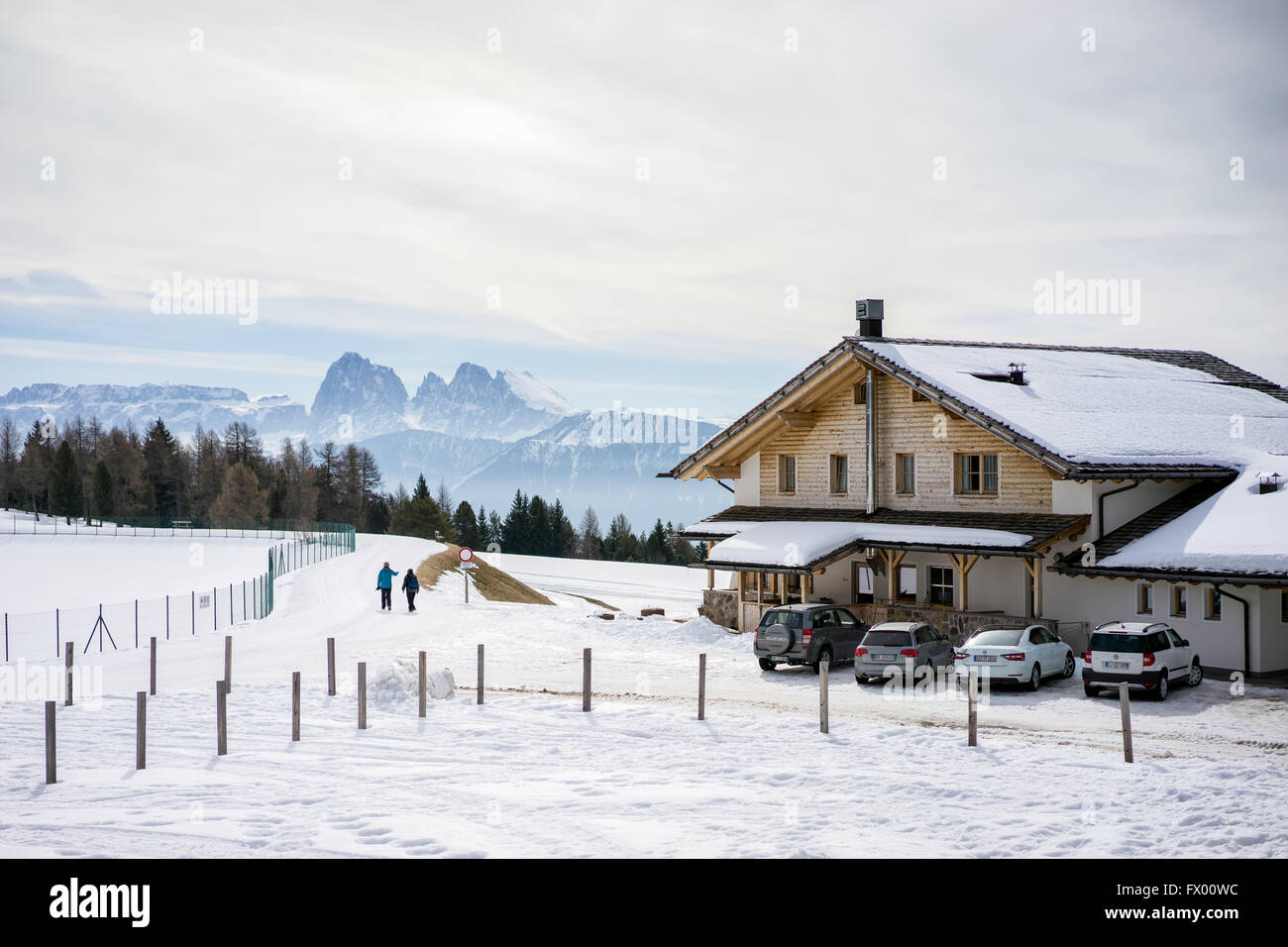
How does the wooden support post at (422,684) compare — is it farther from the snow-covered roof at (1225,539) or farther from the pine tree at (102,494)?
the pine tree at (102,494)

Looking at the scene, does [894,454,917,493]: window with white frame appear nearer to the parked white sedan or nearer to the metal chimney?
the metal chimney

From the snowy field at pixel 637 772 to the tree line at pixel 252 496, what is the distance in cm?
11071

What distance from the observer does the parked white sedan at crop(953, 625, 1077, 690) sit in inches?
1019

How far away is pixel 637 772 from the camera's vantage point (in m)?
17.9

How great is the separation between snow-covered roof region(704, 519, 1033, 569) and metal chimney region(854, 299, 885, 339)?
795 cm

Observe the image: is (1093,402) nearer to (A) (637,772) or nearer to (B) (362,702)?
(A) (637,772)

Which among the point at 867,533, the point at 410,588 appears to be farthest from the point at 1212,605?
the point at 410,588

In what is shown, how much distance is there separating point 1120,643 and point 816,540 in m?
12.5

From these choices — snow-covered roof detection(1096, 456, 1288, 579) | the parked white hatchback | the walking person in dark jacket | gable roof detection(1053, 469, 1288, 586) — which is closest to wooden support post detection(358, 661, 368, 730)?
the parked white hatchback

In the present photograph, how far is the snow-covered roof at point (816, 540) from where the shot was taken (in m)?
32.4

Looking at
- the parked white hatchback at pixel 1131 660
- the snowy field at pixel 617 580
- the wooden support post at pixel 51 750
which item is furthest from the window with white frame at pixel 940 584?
the snowy field at pixel 617 580

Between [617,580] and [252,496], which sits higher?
[252,496]

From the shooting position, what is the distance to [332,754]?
19.3 metres
